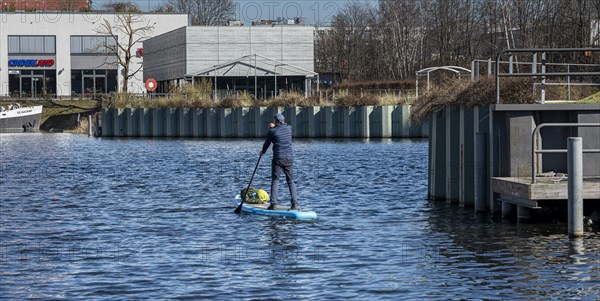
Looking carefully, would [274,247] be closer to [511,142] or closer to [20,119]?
[511,142]

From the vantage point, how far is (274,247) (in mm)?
20109

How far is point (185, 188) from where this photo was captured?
34.0 m

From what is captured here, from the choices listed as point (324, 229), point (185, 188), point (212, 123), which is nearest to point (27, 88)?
point (212, 123)

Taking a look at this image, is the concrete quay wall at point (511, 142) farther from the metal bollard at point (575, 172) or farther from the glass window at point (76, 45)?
the glass window at point (76, 45)

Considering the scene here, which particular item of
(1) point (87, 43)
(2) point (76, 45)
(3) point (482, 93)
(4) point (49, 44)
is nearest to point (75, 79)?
(2) point (76, 45)

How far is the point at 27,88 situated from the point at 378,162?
72685mm

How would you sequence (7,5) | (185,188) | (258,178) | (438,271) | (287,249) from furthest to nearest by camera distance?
(7,5)
(258,178)
(185,188)
(287,249)
(438,271)

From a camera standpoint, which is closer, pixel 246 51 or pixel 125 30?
pixel 246 51

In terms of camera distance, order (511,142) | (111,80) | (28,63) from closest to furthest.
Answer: (511,142) → (28,63) → (111,80)

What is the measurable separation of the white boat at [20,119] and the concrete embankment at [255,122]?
13.3 meters

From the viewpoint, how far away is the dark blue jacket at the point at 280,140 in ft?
79.0

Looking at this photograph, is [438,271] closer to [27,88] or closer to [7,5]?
[27,88]

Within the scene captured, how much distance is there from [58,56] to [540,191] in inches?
3715

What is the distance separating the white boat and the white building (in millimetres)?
19761
